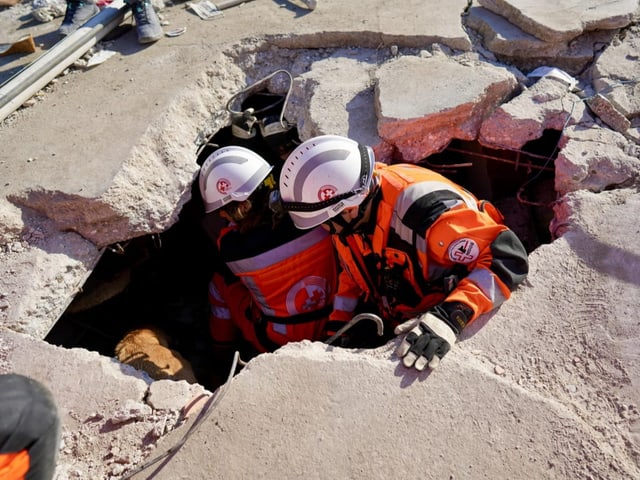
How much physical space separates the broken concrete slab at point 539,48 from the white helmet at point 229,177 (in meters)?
2.01

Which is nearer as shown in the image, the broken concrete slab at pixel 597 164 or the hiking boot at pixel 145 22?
the broken concrete slab at pixel 597 164

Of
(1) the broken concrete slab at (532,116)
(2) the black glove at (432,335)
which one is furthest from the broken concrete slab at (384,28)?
(2) the black glove at (432,335)

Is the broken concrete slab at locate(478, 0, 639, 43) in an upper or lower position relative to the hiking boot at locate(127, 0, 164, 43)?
lower

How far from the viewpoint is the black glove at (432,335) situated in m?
2.72

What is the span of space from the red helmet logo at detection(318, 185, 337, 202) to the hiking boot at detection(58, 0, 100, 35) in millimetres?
3144

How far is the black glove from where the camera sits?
8.94ft

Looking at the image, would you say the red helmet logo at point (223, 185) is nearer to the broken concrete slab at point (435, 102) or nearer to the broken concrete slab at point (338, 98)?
the broken concrete slab at point (338, 98)

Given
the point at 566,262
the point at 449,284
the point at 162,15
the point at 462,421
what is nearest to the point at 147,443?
the point at 462,421

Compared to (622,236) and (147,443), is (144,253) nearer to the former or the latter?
(147,443)

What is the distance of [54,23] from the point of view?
219 inches

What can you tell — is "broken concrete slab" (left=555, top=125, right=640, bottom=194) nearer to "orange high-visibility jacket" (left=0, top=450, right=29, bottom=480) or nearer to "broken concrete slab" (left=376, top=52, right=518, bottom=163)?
"broken concrete slab" (left=376, top=52, right=518, bottom=163)

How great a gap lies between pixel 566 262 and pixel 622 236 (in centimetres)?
37

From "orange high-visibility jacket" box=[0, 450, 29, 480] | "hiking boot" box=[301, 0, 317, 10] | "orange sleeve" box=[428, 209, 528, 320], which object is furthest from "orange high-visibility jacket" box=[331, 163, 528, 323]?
"hiking boot" box=[301, 0, 317, 10]

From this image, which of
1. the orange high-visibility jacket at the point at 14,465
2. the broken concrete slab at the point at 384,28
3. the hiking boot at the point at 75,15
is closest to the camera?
the orange high-visibility jacket at the point at 14,465
